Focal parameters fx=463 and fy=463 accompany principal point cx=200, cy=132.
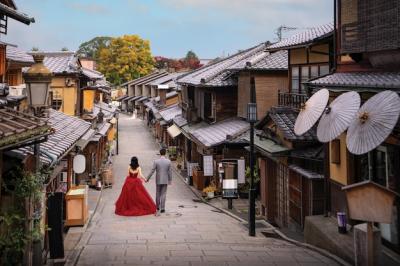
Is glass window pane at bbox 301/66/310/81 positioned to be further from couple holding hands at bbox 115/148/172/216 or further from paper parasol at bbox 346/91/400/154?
paper parasol at bbox 346/91/400/154

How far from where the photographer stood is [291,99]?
20406mm

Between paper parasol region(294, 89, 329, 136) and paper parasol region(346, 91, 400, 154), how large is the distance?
228 cm

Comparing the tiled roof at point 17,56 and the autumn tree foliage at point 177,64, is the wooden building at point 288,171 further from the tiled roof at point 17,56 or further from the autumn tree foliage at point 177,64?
the autumn tree foliage at point 177,64

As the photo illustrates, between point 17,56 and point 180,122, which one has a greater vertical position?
point 17,56

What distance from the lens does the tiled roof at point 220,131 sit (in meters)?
23.2

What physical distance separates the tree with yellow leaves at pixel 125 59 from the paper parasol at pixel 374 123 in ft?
255

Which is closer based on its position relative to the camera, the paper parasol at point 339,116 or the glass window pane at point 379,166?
the paper parasol at point 339,116

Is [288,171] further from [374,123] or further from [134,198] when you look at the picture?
[374,123]

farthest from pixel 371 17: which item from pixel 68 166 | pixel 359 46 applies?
pixel 68 166

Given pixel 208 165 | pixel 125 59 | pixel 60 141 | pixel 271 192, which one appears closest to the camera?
pixel 60 141

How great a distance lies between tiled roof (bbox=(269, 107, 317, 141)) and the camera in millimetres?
14867

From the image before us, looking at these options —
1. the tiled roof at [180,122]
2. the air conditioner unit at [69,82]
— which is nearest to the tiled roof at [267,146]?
the air conditioner unit at [69,82]

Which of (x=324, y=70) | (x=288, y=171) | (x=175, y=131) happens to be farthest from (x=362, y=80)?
(x=175, y=131)

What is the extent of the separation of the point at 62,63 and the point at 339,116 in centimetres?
2140
